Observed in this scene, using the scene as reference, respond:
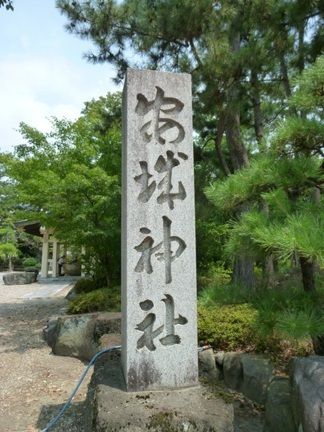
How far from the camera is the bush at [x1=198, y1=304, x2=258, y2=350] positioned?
4.93 meters

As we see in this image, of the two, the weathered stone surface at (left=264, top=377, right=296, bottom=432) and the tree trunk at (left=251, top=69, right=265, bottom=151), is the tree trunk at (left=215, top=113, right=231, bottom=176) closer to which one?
the tree trunk at (left=251, top=69, right=265, bottom=151)

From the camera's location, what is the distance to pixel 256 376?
4309mm

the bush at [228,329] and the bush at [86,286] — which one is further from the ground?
the bush at [86,286]

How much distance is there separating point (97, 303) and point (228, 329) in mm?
3715

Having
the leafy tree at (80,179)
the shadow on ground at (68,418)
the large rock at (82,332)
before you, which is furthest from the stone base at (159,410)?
the leafy tree at (80,179)

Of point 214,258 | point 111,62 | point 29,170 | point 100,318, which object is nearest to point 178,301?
point 100,318

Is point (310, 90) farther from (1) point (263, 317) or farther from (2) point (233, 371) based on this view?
(2) point (233, 371)

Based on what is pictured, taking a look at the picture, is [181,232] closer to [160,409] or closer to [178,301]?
[178,301]

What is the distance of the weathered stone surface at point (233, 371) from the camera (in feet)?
15.0

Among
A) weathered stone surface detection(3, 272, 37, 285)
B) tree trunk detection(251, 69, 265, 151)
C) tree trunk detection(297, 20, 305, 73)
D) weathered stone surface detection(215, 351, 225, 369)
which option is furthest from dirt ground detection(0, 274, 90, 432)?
weathered stone surface detection(3, 272, 37, 285)

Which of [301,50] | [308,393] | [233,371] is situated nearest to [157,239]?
[308,393]

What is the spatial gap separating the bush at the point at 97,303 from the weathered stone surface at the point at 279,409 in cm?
451

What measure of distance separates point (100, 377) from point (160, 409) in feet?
2.65

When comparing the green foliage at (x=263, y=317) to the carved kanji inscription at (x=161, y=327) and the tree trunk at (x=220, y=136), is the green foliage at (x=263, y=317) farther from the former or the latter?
the tree trunk at (x=220, y=136)
